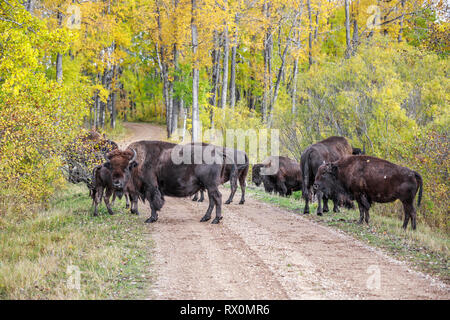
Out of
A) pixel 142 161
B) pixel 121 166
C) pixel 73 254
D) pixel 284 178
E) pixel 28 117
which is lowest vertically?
pixel 73 254

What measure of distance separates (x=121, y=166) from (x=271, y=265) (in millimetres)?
5202

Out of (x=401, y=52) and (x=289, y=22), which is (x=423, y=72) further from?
(x=289, y=22)

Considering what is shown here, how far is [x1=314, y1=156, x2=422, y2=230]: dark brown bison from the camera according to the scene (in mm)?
10805

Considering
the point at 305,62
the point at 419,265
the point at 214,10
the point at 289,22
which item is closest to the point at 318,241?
the point at 419,265

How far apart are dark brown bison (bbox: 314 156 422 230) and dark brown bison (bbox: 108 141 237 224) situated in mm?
3281

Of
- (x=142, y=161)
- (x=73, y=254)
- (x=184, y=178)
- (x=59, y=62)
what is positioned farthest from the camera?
(x=59, y=62)

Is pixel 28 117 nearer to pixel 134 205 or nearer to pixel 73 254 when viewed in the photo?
pixel 134 205

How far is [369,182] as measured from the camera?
37.1 ft

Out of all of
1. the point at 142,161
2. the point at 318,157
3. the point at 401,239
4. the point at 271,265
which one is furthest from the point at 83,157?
the point at 401,239

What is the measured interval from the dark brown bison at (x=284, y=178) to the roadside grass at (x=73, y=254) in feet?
26.2

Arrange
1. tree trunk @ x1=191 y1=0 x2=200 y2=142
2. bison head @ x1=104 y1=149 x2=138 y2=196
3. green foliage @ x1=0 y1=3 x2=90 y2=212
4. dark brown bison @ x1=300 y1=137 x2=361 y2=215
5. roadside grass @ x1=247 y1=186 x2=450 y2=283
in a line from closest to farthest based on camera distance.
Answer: roadside grass @ x1=247 y1=186 x2=450 y2=283 < bison head @ x1=104 y1=149 x2=138 y2=196 < green foliage @ x1=0 y1=3 x2=90 y2=212 < dark brown bison @ x1=300 y1=137 x2=361 y2=215 < tree trunk @ x1=191 y1=0 x2=200 y2=142

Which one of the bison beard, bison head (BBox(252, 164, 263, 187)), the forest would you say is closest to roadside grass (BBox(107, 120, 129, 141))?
the forest

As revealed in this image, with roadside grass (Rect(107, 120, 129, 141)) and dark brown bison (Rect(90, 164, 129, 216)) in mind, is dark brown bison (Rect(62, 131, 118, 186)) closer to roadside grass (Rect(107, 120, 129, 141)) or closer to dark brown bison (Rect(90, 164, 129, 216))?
dark brown bison (Rect(90, 164, 129, 216))

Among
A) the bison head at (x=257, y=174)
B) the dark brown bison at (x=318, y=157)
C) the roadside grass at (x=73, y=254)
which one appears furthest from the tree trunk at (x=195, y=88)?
the dark brown bison at (x=318, y=157)
